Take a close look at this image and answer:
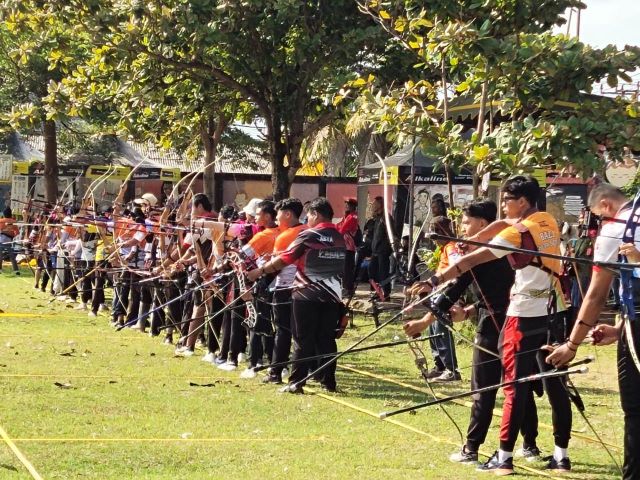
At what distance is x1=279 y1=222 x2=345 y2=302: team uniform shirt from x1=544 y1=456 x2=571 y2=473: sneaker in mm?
4074

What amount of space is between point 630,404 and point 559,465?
2038 mm

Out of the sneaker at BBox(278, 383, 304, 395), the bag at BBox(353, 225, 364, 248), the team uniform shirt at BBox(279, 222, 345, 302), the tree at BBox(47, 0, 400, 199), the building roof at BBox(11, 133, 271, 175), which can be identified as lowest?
the sneaker at BBox(278, 383, 304, 395)

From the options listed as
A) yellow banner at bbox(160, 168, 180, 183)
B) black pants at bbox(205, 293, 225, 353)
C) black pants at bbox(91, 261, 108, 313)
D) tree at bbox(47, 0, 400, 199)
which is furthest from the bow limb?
yellow banner at bbox(160, 168, 180, 183)

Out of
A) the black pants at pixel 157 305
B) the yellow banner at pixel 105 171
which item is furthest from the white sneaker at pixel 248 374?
the yellow banner at pixel 105 171

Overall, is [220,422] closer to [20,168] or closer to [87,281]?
[87,281]

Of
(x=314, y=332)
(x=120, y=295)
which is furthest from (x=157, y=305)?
(x=314, y=332)

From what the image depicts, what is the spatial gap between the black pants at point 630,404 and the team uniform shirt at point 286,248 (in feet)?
20.3

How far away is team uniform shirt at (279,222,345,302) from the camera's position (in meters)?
12.1

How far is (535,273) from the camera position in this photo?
853 cm

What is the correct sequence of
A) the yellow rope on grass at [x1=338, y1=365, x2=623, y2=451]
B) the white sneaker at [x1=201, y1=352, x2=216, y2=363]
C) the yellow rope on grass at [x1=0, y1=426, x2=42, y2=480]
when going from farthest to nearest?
the white sneaker at [x1=201, y1=352, x2=216, y2=363] < the yellow rope on grass at [x1=338, y1=365, x2=623, y2=451] < the yellow rope on grass at [x1=0, y1=426, x2=42, y2=480]

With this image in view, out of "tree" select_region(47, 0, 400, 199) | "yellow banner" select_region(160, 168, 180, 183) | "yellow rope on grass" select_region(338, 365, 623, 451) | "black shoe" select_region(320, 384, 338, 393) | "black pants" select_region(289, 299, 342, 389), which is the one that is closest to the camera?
"yellow rope on grass" select_region(338, 365, 623, 451)

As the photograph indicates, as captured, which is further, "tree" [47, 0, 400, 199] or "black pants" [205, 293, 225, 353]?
"tree" [47, 0, 400, 199]

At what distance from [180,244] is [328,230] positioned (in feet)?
14.5

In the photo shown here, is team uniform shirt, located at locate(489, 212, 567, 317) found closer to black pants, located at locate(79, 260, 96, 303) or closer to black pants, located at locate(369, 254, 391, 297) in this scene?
black pants, located at locate(79, 260, 96, 303)
